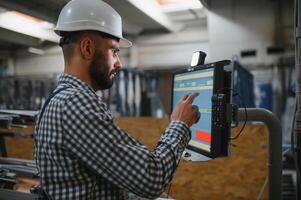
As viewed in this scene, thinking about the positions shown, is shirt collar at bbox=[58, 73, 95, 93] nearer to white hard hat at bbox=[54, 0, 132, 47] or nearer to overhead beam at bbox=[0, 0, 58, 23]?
white hard hat at bbox=[54, 0, 132, 47]

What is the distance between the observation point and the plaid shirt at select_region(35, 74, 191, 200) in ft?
2.70

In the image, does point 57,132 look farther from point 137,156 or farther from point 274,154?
point 274,154

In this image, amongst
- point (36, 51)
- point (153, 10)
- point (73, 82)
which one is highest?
point (153, 10)

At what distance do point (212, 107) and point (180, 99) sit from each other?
20 cm

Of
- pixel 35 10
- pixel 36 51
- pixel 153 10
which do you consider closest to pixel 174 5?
pixel 153 10

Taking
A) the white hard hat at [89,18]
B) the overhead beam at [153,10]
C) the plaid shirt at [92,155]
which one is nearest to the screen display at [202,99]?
the plaid shirt at [92,155]

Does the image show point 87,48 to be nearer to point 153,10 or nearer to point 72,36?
point 72,36

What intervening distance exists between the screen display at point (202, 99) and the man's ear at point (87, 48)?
1.34 feet

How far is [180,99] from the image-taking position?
121 cm

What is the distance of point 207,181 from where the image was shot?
253cm

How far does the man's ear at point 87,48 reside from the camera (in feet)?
3.18

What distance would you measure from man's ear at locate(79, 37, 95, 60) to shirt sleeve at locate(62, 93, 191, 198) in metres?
0.16

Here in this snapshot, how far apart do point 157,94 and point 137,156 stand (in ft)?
16.6

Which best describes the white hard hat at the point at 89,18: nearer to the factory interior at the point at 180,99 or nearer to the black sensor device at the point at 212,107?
the factory interior at the point at 180,99
